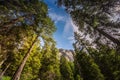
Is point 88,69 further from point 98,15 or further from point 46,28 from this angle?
point 98,15

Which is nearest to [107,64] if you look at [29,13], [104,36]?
[29,13]

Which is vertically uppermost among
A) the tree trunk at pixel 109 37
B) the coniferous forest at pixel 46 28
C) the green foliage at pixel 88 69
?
the green foliage at pixel 88 69

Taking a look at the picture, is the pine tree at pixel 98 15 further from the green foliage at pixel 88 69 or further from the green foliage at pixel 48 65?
the green foliage at pixel 48 65

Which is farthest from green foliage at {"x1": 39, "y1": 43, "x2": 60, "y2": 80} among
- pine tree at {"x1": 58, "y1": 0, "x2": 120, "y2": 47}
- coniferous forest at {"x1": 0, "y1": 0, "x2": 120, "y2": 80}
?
pine tree at {"x1": 58, "y1": 0, "x2": 120, "y2": 47}

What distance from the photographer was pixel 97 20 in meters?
16.7

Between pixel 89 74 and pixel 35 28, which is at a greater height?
pixel 89 74

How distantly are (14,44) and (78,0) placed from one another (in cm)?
2059

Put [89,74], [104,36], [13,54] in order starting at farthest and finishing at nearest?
[89,74]
[13,54]
[104,36]

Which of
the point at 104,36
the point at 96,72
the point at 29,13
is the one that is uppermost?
the point at 96,72

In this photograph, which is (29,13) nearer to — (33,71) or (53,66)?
(33,71)

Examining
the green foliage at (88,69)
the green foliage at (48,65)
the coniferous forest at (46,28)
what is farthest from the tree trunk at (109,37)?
the green foliage at (48,65)

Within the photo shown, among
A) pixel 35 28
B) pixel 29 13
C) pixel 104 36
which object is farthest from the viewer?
pixel 35 28

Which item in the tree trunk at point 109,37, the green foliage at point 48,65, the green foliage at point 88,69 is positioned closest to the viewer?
the tree trunk at point 109,37

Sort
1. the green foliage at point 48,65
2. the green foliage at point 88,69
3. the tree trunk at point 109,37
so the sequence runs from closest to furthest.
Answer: the tree trunk at point 109,37 → the green foliage at point 88,69 → the green foliage at point 48,65
